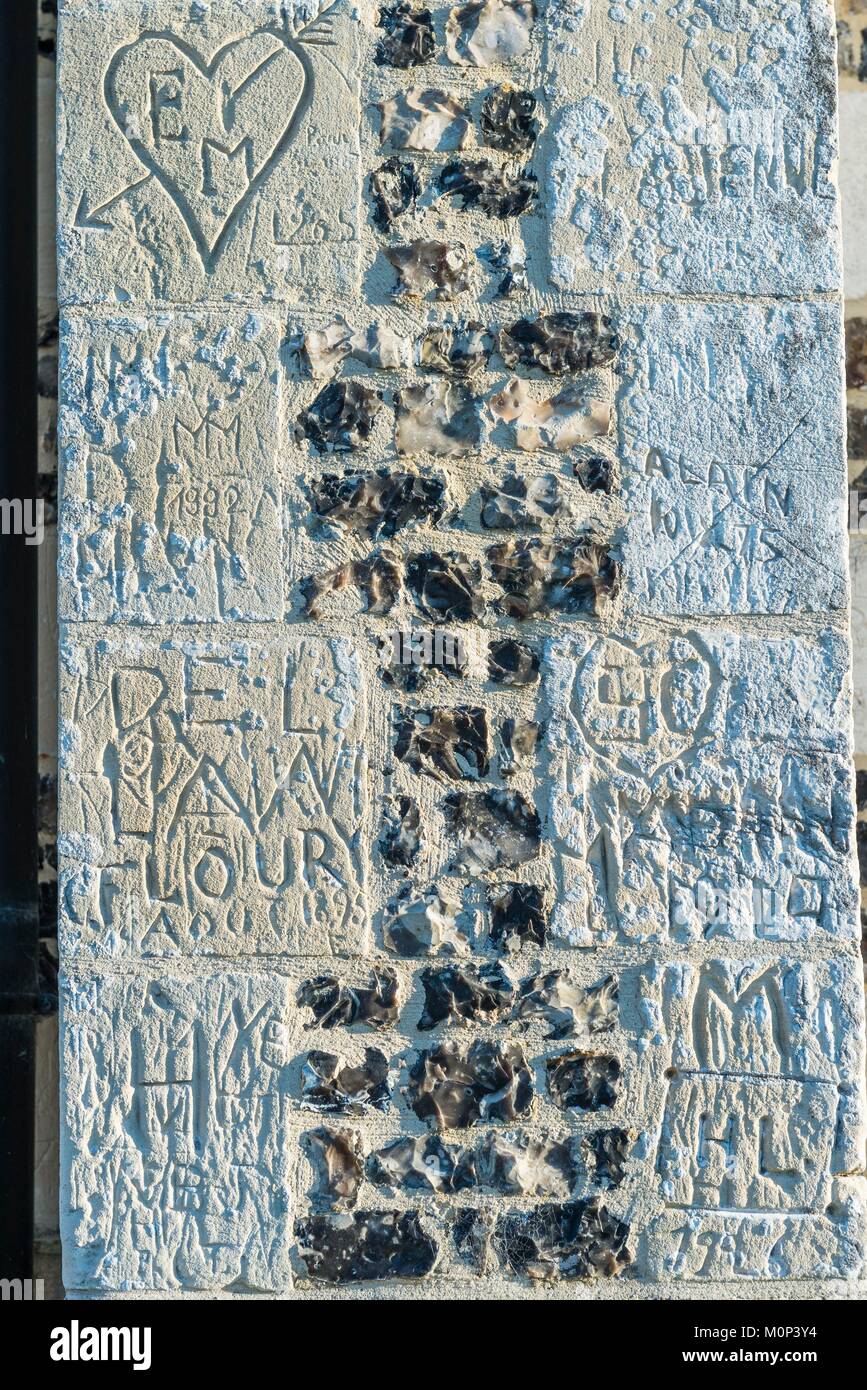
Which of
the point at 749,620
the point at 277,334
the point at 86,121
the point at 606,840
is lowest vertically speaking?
the point at 606,840

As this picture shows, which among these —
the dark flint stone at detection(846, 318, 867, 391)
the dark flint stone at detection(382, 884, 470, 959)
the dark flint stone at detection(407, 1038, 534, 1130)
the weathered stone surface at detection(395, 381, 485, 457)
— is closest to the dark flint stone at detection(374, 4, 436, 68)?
the weathered stone surface at detection(395, 381, 485, 457)

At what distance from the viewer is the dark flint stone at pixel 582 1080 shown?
2170 millimetres

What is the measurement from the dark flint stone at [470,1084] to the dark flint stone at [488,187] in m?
1.51

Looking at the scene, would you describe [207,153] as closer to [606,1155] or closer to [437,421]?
[437,421]

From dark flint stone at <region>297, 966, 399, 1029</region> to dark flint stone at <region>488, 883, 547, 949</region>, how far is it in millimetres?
214

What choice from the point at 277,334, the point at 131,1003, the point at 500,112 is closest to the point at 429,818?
the point at 131,1003

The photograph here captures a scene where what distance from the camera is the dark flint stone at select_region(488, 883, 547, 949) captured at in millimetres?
2195

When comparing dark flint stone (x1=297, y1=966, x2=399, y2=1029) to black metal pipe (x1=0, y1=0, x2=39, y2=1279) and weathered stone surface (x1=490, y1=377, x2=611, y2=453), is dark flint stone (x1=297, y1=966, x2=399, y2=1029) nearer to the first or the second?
black metal pipe (x1=0, y1=0, x2=39, y2=1279)

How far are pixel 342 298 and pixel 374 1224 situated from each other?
5.42ft

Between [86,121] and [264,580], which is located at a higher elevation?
[86,121]

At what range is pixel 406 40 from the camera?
2.24 meters

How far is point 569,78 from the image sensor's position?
2242 millimetres

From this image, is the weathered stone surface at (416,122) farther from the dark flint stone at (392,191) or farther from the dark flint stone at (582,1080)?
the dark flint stone at (582,1080)

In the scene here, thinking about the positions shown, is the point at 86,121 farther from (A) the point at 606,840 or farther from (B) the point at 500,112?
(A) the point at 606,840
